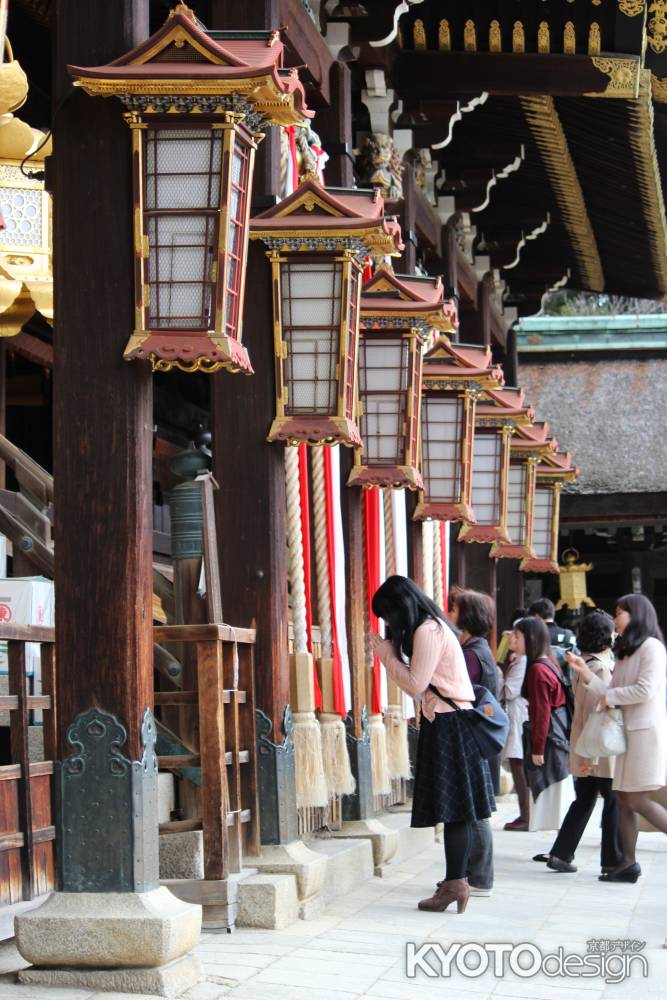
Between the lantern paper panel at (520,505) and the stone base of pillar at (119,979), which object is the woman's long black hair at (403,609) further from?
the lantern paper panel at (520,505)

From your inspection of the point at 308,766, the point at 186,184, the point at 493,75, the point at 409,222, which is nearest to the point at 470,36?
the point at 493,75

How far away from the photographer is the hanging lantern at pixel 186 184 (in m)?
5.53

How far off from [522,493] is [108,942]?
10254mm

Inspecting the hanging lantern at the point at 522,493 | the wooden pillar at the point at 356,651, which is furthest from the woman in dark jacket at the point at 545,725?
the hanging lantern at the point at 522,493

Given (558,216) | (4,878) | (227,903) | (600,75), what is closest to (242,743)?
(227,903)

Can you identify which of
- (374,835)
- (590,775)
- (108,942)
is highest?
(108,942)

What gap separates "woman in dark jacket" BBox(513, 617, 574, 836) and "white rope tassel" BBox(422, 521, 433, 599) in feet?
3.62

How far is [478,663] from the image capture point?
826 cm

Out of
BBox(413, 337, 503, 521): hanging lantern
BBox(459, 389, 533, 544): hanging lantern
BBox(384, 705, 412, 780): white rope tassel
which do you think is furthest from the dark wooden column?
BBox(459, 389, 533, 544): hanging lantern

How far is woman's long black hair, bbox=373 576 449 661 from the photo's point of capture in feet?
24.5

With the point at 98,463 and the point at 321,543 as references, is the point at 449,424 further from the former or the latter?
the point at 98,463

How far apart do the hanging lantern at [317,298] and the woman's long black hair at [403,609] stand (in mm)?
692

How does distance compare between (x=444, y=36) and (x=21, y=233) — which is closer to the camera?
(x=21, y=233)

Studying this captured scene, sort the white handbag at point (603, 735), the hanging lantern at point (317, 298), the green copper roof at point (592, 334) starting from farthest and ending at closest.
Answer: the green copper roof at point (592, 334)
the white handbag at point (603, 735)
the hanging lantern at point (317, 298)
